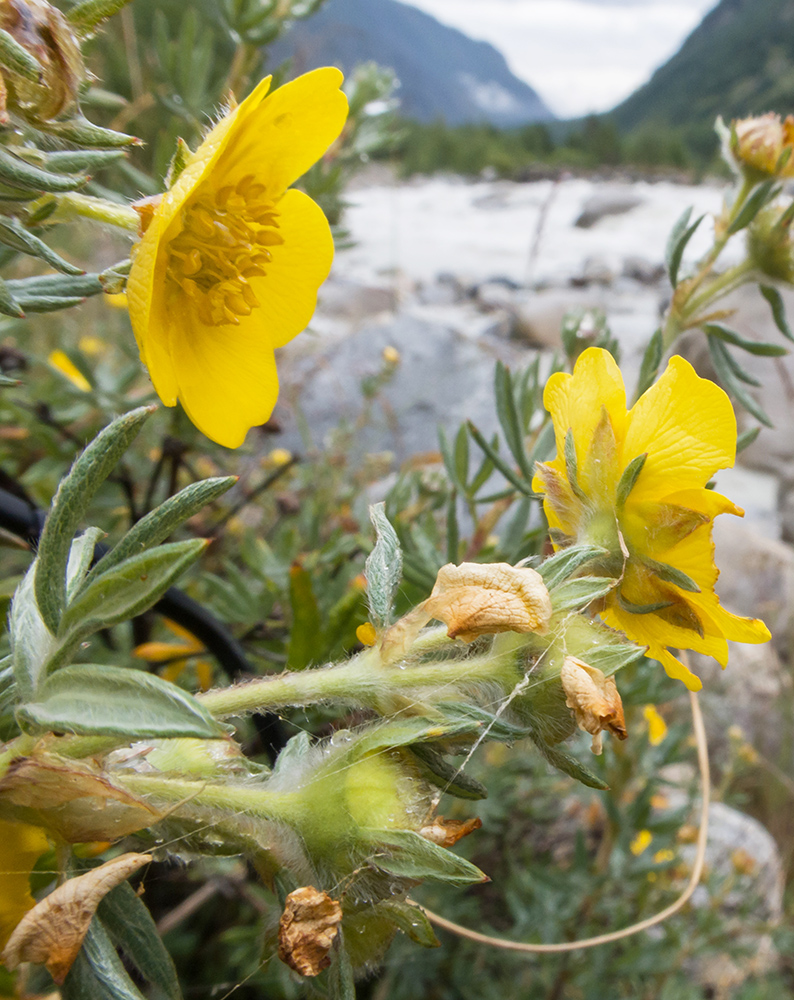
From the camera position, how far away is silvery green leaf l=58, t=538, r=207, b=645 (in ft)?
1.28

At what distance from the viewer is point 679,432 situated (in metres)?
0.50

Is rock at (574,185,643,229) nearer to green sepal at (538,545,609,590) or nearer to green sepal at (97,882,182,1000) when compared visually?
green sepal at (538,545,609,590)

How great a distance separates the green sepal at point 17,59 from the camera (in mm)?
414

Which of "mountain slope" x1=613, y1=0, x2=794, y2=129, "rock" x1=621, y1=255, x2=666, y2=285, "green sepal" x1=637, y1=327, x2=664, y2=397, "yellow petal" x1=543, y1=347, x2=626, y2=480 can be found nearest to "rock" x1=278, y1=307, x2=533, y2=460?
"green sepal" x1=637, y1=327, x2=664, y2=397

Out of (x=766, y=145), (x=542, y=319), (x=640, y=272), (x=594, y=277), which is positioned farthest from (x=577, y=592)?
(x=640, y=272)

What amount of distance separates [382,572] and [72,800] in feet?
0.68

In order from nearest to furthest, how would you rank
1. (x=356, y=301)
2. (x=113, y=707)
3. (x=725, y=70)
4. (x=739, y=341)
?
(x=113, y=707) → (x=739, y=341) → (x=356, y=301) → (x=725, y=70)

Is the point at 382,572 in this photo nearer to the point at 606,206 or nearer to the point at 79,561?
the point at 79,561

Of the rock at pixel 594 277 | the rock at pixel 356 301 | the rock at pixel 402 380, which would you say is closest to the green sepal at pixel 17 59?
the rock at pixel 402 380

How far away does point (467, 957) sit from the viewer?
5.90ft

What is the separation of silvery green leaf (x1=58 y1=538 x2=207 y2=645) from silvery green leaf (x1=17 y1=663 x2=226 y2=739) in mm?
29

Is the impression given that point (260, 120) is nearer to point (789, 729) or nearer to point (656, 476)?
point (656, 476)

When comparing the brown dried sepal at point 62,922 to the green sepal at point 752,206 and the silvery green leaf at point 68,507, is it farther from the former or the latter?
the green sepal at point 752,206

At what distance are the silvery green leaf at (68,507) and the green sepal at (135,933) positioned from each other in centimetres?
16
